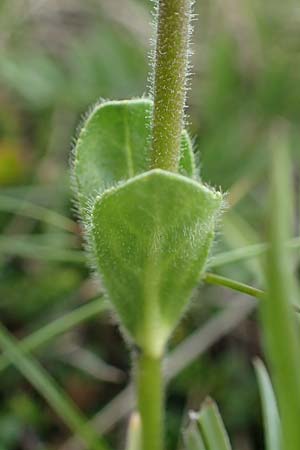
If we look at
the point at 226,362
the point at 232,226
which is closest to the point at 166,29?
the point at 232,226

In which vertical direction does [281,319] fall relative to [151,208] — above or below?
below

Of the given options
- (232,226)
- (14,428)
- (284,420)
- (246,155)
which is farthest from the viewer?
(246,155)

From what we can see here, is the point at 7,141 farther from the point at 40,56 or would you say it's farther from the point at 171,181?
the point at 171,181

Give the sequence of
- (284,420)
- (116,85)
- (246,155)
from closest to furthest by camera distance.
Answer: (284,420) → (246,155) → (116,85)

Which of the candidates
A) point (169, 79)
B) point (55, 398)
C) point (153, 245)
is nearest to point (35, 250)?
point (55, 398)

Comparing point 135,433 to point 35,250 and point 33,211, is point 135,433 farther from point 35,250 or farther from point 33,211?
point 33,211

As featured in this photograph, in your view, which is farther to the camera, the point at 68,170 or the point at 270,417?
the point at 68,170
